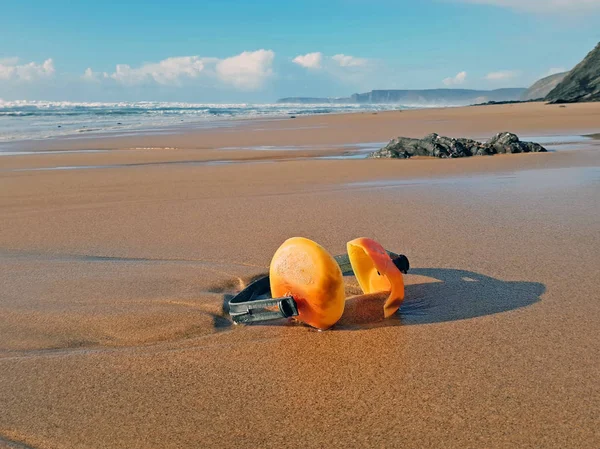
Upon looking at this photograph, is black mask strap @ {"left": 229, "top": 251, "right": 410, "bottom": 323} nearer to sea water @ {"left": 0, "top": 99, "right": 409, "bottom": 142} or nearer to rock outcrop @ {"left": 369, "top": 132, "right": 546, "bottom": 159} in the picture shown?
rock outcrop @ {"left": 369, "top": 132, "right": 546, "bottom": 159}

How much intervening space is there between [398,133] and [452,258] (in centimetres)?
1247

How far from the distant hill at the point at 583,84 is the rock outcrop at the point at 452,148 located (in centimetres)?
2381

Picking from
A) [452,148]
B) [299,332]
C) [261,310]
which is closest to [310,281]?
[299,332]

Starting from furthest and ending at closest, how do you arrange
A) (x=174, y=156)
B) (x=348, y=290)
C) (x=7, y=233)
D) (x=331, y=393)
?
(x=174, y=156) → (x=7, y=233) → (x=348, y=290) → (x=331, y=393)

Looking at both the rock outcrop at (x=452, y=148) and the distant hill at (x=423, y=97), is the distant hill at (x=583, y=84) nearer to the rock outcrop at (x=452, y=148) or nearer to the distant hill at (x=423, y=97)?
the rock outcrop at (x=452, y=148)

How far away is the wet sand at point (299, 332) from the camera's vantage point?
1.63 m

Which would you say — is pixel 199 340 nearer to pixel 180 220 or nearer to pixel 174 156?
pixel 180 220

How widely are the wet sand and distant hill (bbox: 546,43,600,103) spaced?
28.8 metres

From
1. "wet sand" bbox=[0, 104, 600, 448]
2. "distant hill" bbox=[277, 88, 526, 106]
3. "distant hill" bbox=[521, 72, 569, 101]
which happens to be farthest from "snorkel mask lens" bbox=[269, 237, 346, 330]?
"distant hill" bbox=[277, 88, 526, 106]

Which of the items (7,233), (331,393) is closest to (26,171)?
(7,233)

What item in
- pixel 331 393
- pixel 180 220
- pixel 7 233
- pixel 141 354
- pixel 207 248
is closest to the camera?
pixel 331 393

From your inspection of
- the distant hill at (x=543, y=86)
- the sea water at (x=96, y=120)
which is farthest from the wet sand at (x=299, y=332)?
the distant hill at (x=543, y=86)

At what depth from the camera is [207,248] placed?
3656mm

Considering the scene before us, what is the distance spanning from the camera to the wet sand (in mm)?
1627
